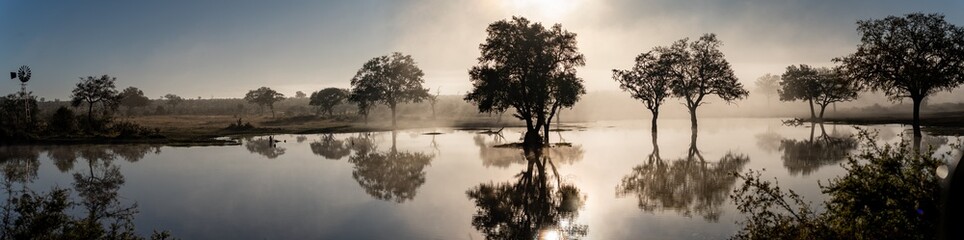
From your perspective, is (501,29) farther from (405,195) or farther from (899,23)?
(899,23)

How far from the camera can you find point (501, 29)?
5844 cm

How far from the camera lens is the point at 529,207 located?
23953 mm

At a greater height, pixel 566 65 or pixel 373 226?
pixel 566 65

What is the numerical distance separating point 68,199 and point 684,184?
105 ft

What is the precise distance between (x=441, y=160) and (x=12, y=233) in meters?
32.0

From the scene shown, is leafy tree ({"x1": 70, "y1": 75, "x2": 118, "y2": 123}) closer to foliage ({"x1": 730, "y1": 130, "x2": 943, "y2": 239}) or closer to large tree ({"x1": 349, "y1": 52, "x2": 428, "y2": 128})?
large tree ({"x1": 349, "y1": 52, "x2": 428, "y2": 128})

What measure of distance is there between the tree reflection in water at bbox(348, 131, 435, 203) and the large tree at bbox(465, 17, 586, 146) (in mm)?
12410

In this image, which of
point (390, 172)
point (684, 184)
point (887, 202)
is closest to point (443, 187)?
point (390, 172)

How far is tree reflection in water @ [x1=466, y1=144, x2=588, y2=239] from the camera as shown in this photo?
19375 millimetres

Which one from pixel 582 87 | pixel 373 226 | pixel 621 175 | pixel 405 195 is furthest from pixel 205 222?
pixel 582 87

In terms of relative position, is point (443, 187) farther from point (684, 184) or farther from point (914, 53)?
point (914, 53)

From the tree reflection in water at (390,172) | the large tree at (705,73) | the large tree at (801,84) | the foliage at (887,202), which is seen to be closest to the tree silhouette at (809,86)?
the large tree at (801,84)

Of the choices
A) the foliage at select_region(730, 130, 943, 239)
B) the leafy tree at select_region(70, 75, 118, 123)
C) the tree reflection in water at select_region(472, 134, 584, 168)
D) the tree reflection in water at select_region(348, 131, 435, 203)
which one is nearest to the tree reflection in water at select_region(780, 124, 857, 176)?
the tree reflection in water at select_region(472, 134, 584, 168)

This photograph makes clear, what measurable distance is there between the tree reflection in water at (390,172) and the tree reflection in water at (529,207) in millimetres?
4211
